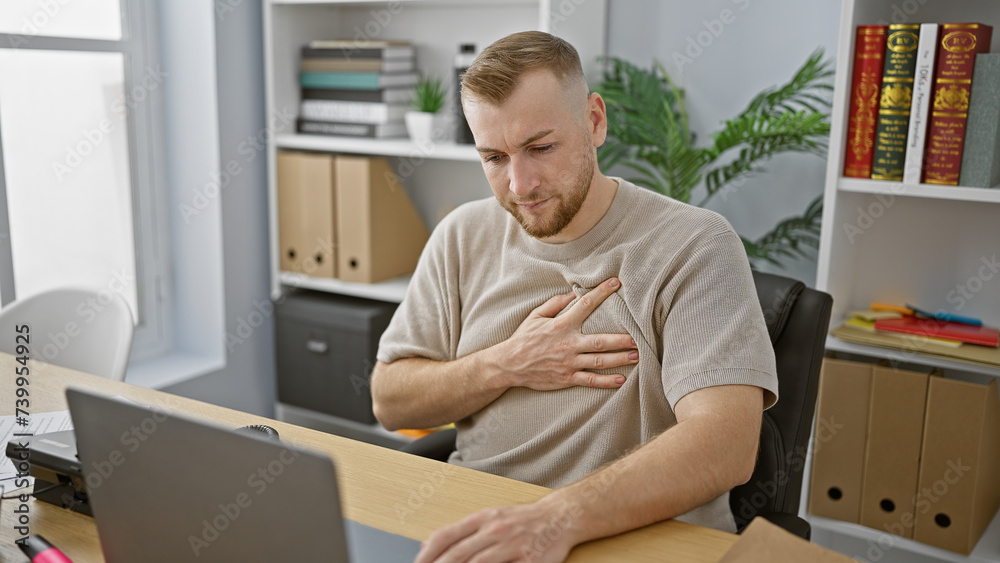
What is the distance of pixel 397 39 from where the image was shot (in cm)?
283

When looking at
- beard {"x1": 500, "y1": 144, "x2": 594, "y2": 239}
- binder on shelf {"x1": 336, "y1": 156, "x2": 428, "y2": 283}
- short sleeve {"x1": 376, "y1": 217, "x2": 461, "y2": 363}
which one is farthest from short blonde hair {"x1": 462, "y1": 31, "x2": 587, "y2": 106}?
binder on shelf {"x1": 336, "y1": 156, "x2": 428, "y2": 283}

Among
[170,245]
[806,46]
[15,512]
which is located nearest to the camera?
[15,512]

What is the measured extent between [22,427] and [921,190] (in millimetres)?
1761

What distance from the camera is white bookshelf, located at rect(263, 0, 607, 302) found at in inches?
103

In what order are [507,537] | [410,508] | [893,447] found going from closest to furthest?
[507,537] < [410,508] < [893,447]

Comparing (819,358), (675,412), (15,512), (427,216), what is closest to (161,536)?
(15,512)

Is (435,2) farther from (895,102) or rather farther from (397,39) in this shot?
(895,102)

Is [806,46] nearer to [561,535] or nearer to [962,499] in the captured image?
[962,499]

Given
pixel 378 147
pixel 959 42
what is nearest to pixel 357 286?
pixel 378 147

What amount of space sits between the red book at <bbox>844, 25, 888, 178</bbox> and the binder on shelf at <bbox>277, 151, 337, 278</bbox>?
1.51 meters

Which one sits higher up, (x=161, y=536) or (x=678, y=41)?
(x=678, y=41)

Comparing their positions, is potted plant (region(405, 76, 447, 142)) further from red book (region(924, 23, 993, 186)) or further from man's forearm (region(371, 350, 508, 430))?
red book (region(924, 23, 993, 186))

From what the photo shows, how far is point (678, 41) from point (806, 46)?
34 cm

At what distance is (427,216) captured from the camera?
2928 millimetres
